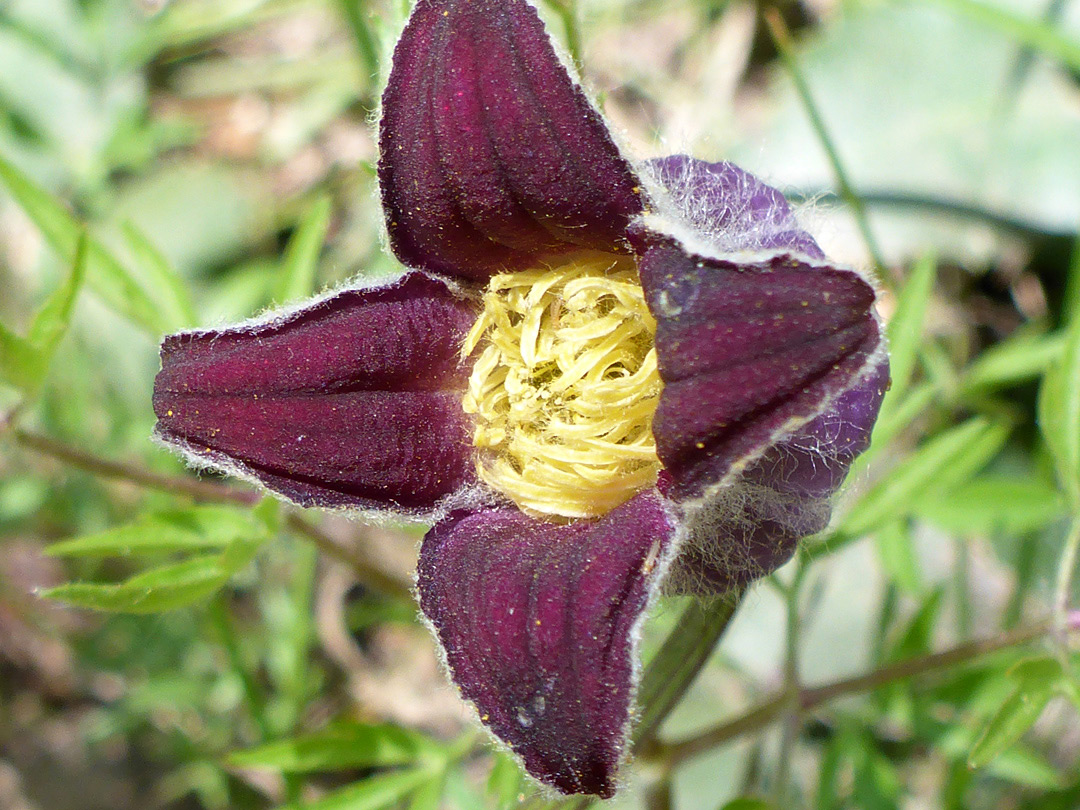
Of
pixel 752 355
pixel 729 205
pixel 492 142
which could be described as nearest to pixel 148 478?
pixel 492 142

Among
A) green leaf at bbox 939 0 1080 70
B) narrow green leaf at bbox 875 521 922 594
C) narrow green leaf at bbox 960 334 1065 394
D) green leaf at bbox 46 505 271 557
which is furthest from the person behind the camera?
green leaf at bbox 939 0 1080 70

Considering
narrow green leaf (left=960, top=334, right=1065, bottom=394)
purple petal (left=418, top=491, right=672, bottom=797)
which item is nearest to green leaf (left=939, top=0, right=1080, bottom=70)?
narrow green leaf (left=960, top=334, right=1065, bottom=394)

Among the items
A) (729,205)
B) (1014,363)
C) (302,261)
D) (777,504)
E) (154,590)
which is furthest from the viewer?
(1014,363)

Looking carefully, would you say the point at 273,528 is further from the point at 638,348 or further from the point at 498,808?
the point at 638,348

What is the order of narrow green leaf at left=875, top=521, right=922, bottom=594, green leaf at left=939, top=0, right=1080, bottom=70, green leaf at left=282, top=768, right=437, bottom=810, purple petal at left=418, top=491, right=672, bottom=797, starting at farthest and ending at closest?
1. green leaf at left=939, top=0, right=1080, bottom=70
2. narrow green leaf at left=875, top=521, right=922, bottom=594
3. green leaf at left=282, top=768, right=437, bottom=810
4. purple petal at left=418, top=491, right=672, bottom=797

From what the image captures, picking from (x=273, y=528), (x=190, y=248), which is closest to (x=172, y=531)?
(x=273, y=528)

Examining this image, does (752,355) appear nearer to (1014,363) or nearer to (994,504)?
(994,504)

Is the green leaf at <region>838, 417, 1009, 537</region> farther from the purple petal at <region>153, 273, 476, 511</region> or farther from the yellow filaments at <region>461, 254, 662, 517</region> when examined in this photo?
the purple petal at <region>153, 273, 476, 511</region>
